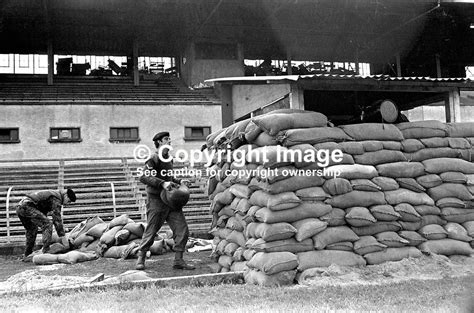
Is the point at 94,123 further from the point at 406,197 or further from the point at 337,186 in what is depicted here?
the point at 406,197

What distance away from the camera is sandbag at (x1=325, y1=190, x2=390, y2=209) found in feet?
19.0

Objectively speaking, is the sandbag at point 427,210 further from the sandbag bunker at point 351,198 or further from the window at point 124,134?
the window at point 124,134

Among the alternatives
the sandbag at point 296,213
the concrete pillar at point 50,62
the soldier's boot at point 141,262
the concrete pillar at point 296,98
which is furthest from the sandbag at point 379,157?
the concrete pillar at point 50,62

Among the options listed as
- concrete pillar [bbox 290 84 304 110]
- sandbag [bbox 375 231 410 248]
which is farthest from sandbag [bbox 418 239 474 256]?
concrete pillar [bbox 290 84 304 110]

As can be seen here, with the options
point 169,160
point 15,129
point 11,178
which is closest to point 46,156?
point 15,129

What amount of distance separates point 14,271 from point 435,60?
87.1ft

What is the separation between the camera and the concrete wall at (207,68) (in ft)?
83.3

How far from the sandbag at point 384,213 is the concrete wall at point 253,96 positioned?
6.55ft

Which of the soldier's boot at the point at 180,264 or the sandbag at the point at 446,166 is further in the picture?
the soldier's boot at the point at 180,264

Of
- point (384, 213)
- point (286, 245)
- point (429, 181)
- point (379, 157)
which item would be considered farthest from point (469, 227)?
point (286, 245)

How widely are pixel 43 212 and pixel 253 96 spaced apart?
15.2 feet

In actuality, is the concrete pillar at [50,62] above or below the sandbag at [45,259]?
above

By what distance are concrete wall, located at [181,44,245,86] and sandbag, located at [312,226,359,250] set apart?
65.4ft

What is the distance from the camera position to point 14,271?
7859mm
